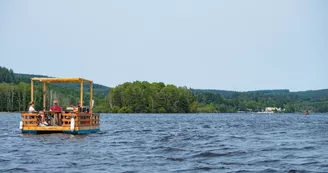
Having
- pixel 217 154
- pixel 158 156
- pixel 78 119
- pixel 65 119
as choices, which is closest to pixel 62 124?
pixel 65 119

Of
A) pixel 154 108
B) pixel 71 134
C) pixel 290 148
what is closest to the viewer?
pixel 290 148

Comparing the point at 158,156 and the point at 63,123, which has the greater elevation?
the point at 63,123

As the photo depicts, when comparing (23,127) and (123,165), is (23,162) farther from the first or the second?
(23,127)

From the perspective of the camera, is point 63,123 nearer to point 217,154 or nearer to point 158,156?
point 158,156

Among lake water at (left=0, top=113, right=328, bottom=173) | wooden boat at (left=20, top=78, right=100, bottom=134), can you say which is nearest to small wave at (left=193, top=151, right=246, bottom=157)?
lake water at (left=0, top=113, right=328, bottom=173)

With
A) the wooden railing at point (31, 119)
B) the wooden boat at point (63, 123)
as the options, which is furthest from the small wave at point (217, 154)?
the wooden railing at point (31, 119)

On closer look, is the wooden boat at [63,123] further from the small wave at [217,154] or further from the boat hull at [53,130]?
the small wave at [217,154]

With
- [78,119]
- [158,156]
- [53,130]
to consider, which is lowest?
[158,156]

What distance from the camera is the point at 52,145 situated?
29844 mm

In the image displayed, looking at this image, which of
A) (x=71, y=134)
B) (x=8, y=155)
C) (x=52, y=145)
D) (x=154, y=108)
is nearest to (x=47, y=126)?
(x=71, y=134)

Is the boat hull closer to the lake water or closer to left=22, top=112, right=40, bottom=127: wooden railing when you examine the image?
left=22, top=112, right=40, bottom=127: wooden railing

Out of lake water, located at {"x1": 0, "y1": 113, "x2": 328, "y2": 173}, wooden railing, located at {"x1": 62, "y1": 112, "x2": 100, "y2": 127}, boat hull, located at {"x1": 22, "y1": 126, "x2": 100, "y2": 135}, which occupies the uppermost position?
wooden railing, located at {"x1": 62, "y1": 112, "x2": 100, "y2": 127}

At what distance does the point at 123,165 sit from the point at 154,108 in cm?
15880

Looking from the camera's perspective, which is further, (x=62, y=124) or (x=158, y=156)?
(x=62, y=124)
